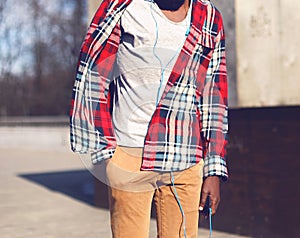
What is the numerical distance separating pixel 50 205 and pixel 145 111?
6.20 m

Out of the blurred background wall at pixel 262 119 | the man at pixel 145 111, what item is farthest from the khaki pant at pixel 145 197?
the blurred background wall at pixel 262 119

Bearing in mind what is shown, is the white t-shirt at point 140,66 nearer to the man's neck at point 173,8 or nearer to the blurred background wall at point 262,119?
the man's neck at point 173,8

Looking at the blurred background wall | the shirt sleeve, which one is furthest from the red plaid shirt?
the blurred background wall

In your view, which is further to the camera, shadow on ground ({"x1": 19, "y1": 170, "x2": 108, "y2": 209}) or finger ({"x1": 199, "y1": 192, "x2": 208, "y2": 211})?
shadow on ground ({"x1": 19, "y1": 170, "x2": 108, "y2": 209})

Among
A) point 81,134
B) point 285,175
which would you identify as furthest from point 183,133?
point 285,175

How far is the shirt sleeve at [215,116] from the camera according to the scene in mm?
2238

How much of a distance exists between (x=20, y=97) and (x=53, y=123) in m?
8.84

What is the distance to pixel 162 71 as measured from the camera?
2.10m

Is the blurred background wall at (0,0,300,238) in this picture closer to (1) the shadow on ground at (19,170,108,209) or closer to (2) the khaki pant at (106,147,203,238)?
(1) the shadow on ground at (19,170,108,209)

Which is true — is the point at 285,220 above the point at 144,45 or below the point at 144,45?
below

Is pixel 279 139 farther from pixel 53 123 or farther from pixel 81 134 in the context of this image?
pixel 53 123

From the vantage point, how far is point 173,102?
214 cm

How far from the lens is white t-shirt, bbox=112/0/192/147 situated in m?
2.09

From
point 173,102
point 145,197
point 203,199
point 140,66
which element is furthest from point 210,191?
point 140,66
